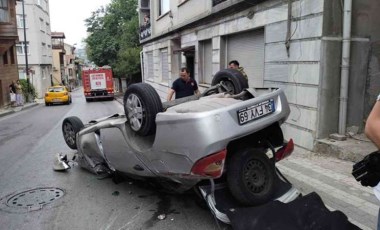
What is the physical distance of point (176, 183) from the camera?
421 cm

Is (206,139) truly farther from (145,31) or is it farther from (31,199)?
(145,31)

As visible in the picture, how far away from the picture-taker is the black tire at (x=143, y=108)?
4109mm

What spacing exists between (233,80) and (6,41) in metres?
22.9

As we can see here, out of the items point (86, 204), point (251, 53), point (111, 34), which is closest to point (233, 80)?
point (86, 204)

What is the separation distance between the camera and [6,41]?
23859mm

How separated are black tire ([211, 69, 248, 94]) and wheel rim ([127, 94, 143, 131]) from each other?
50.6 inches

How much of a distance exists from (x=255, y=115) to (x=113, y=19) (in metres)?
38.8

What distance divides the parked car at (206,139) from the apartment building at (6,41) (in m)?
21.8

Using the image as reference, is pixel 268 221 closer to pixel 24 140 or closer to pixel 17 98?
pixel 24 140

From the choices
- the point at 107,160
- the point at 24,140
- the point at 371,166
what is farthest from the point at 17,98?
the point at 371,166

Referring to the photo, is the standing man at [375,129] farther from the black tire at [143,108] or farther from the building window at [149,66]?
the building window at [149,66]

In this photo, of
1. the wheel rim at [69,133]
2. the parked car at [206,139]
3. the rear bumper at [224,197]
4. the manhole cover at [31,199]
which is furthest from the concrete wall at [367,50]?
the manhole cover at [31,199]

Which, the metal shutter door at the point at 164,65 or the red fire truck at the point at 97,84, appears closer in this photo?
the metal shutter door at the point at 164,65

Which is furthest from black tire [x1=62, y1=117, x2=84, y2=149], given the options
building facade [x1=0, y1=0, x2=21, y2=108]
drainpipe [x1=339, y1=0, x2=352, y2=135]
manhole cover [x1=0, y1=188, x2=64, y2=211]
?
building facade [x1=0, y1=0, x2=21, y2=108]
